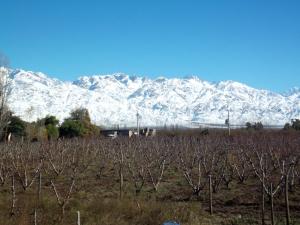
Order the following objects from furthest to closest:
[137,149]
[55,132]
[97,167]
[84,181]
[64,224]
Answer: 1. [55,132]
2. [137,149]
3. [97,167]
4. [84,181]
5. [64,224]

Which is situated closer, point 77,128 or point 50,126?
point 50,126

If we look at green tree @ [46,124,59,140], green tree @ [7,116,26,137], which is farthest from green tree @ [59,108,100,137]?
green tree @ [7,116,26,137]

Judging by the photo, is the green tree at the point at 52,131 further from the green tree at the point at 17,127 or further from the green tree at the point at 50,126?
the green tree at the point at 17,127

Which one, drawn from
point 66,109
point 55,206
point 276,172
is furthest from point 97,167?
point 66,109

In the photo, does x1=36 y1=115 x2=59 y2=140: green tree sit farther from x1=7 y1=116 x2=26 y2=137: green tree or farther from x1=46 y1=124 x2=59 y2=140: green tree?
x1=7 y1=116 x2=26 y2=137: green tree

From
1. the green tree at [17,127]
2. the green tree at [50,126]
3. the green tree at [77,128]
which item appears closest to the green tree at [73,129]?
the green tree at [77,128]

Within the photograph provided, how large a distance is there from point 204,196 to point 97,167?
25.4 feet

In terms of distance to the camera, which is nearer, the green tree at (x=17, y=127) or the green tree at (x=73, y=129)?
the green tree at (x=17, y=127)

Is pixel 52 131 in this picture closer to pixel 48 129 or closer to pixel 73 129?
pixel 48 129

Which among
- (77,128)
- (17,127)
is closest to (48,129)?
(77,128)

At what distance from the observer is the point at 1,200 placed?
1221 cm

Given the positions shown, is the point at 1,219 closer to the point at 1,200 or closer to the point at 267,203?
the point at 1,200

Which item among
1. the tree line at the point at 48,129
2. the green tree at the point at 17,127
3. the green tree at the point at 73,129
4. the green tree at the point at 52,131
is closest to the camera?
the tree line at the point at 48,129

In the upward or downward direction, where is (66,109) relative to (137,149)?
upward
